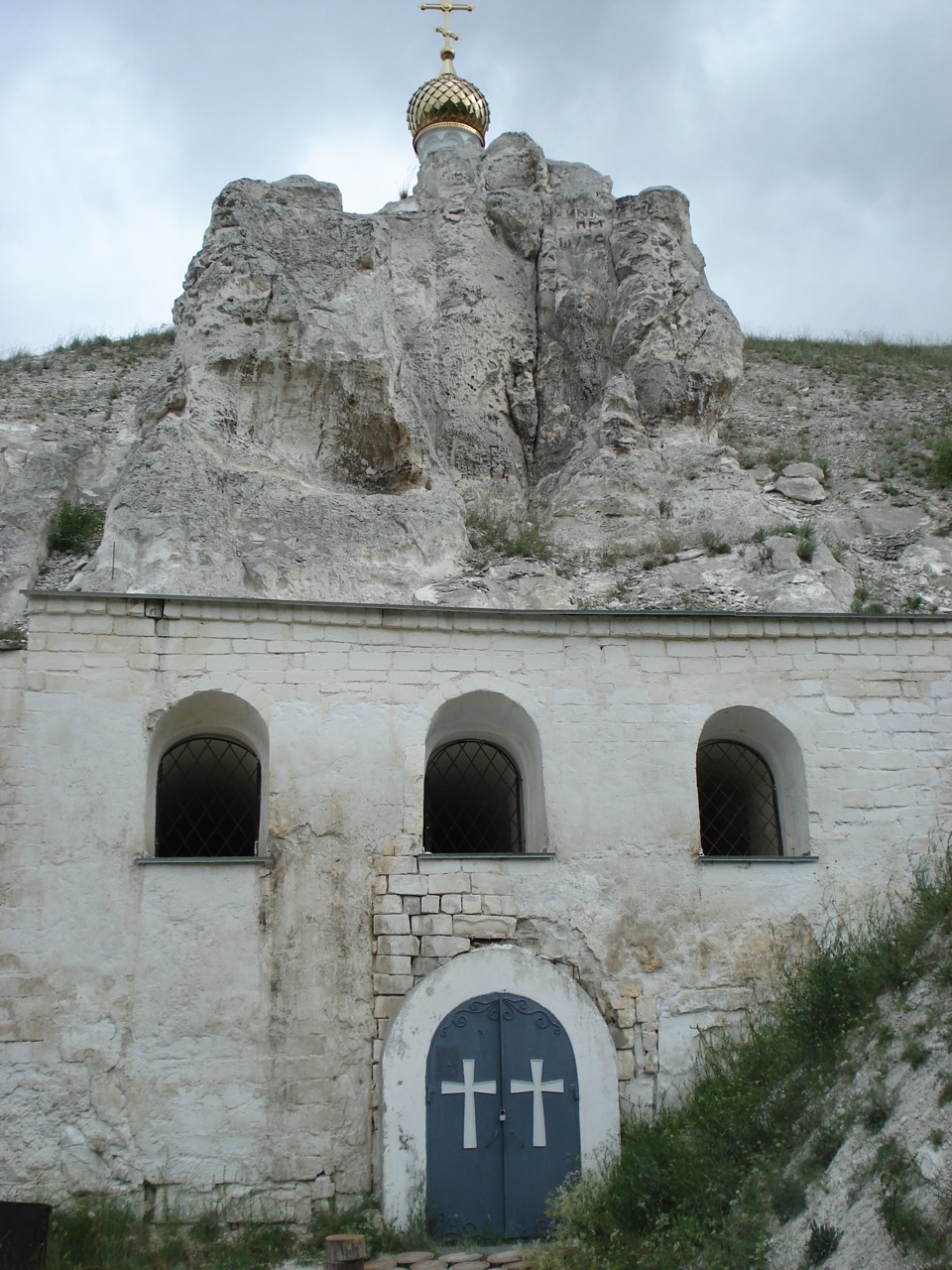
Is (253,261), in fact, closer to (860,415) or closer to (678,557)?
(678,557)

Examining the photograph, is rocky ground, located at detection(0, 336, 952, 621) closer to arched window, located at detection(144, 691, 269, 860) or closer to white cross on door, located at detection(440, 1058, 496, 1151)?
arched window, located at detection(144, 691, 269, 860)

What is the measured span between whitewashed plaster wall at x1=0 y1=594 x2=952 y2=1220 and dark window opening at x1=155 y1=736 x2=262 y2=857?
1010 millimetres

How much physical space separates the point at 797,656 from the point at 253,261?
831 cm

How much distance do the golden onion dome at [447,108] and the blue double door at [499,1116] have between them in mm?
17528

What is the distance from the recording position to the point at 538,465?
655 inches

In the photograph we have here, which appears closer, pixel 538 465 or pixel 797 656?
pixel 797 656

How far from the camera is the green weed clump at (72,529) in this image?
14.3 metres

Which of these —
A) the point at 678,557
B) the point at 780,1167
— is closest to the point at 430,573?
the point at 678,557

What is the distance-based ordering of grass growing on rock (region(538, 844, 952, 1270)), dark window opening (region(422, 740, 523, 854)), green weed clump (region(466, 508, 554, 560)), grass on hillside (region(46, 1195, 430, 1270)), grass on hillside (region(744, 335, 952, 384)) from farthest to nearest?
Answer: 1. grass on hillside (region(744, 335, 952, 384))
2. green weed clump (region(466, 508, 554, 560))
3. dark window opening (region(422, 740, 523, 854))
4. grass on hillside (region(46, 1195, 430, 1270))
5. grass growing on rock (region(538, 844, 952, 1270))

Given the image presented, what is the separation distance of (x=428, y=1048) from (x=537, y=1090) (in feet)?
2.79

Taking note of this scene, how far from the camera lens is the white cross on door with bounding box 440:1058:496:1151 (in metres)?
8.62

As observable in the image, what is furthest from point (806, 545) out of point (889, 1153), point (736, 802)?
point (889, 1153)

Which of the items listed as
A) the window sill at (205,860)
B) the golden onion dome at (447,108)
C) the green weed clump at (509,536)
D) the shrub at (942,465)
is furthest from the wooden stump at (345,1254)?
the golden onion dome at (447,108)

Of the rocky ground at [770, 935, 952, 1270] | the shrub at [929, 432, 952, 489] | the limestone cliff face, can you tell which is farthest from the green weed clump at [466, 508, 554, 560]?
the rocky ground at [770, 935, 952, 1270]
